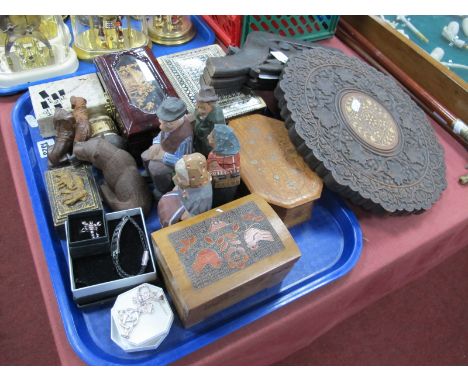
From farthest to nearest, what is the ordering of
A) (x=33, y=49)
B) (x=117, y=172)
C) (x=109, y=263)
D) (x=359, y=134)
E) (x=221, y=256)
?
1. (x=33, y=49)
2. (x=359, y=134)
3. (x=117, y=172)
4. (x=109, y=263)
5. (x=221, y=256)

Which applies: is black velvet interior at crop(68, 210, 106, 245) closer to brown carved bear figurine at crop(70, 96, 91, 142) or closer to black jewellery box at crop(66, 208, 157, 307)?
black jewellery box at crop(66, 208, 157, 307)

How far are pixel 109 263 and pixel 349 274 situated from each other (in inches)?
Result: 27.8

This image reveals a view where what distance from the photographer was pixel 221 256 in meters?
0.96

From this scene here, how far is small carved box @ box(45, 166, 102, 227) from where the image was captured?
1122 millimetres

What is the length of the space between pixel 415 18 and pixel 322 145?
1264mm

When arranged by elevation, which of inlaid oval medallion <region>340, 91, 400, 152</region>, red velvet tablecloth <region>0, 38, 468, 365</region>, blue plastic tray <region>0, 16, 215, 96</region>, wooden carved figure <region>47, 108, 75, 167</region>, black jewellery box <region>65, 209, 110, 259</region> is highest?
inlaid oval medallion <region>340, 91, 400, 152</region>

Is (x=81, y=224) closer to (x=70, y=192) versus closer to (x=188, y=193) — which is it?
(x=70, y=192)

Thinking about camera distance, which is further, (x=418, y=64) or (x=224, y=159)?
(x=418, y=64)

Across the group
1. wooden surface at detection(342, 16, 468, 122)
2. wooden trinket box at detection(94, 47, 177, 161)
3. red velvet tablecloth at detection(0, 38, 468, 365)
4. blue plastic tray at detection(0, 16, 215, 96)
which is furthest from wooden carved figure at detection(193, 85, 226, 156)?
wooden surface at detection(342, 16, 468, 122)

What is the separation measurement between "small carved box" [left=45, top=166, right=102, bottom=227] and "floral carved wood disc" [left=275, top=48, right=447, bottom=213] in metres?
0.64

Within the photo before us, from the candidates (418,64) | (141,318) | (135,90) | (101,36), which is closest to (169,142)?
(135,90)

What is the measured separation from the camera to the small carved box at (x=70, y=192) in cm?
112

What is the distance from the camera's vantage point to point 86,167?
1253mm

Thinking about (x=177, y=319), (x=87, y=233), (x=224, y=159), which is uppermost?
(x=224, y=159)
